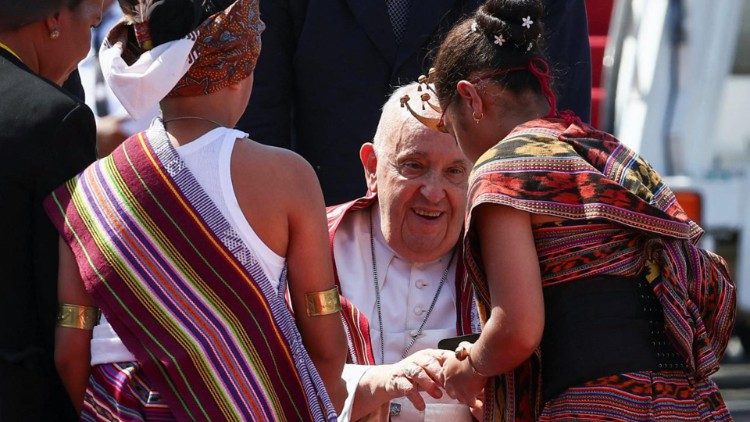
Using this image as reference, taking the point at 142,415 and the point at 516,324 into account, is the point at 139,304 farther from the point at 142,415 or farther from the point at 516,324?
the point at 516,324

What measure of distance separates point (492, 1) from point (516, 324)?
0.72 meters

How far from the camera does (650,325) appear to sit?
9.55 ft

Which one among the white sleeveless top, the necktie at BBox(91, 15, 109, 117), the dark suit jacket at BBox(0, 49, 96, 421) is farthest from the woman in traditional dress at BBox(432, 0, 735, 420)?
the necktie at BBox(91, 15, 109, 117)

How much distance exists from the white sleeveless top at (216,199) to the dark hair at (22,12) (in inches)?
19.4

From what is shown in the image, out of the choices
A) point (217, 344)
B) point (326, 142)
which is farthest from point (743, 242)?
point (217, 344)

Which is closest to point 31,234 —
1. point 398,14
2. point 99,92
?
point 398,14

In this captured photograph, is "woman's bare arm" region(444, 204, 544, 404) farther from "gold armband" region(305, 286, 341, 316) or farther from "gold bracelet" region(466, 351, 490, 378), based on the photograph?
"gold armband" region(305, 286, 341, 316)

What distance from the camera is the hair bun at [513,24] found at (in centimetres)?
300

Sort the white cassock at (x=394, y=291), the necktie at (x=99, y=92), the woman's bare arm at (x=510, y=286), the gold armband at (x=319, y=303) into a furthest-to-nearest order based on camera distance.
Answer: the necktie at (x=99, y=92) < the white cassock at (x=394, y=291) < the gold armband at (x=319, y=303) < the woman's bare arm at (x=510, y=286)

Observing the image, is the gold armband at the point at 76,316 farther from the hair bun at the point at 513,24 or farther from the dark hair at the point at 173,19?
the hair bun at the point at 513,24

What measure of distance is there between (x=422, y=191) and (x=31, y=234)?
3.75 feet

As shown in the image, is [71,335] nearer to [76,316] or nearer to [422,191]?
[76,316]

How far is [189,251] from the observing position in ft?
9.18

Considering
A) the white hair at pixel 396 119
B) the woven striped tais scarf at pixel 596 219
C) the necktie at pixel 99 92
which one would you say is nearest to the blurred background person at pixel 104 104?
the necktie at pixel 99 92
